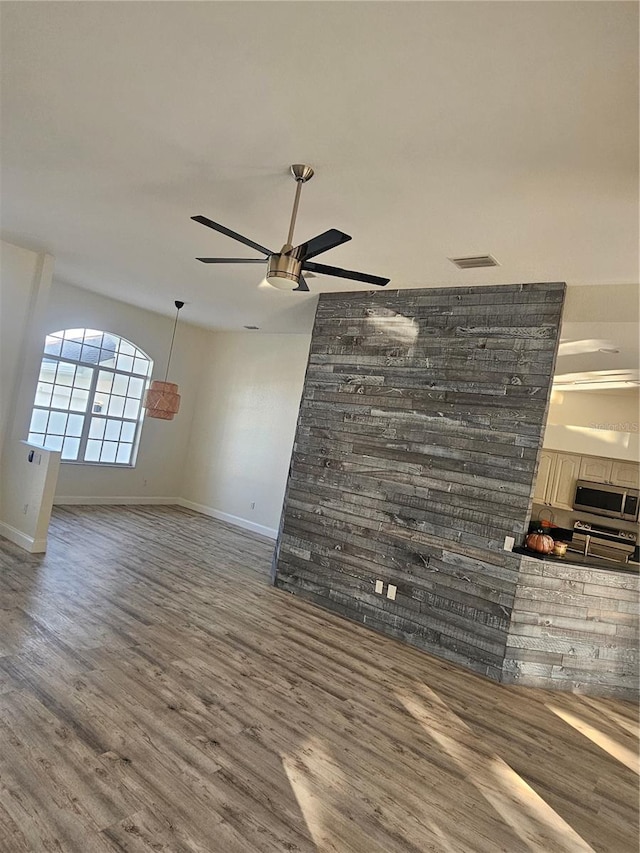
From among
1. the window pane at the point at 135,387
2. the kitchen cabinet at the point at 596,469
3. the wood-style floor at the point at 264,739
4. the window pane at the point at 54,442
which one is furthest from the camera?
the window pane at the point at 135,387

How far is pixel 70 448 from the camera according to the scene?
781 centimetres

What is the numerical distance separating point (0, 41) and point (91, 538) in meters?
4.93

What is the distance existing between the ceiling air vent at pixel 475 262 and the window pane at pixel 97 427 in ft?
19.6

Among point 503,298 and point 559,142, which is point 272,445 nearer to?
point 503,298

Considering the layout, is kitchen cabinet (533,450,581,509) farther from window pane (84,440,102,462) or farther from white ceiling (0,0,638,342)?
window pane (84,440,102,462)

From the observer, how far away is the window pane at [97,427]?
8008 mm

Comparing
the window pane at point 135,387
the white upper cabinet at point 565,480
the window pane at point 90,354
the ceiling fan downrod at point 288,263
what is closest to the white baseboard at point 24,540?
the window pane at point 90,354

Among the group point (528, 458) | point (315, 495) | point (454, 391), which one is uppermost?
point (454, 391)

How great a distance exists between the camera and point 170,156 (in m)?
3.12

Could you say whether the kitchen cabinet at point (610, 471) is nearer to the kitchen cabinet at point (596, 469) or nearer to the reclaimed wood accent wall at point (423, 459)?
the kitchen cabinet at point (596, 469)

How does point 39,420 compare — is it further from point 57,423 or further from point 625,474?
point 625,474

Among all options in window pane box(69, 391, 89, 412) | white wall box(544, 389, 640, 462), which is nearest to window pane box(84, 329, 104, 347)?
window pane box(69, 391, 89, 412)

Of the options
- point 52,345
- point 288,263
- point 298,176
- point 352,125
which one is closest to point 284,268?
point 288,263

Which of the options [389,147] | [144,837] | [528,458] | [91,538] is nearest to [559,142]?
[389,147]
